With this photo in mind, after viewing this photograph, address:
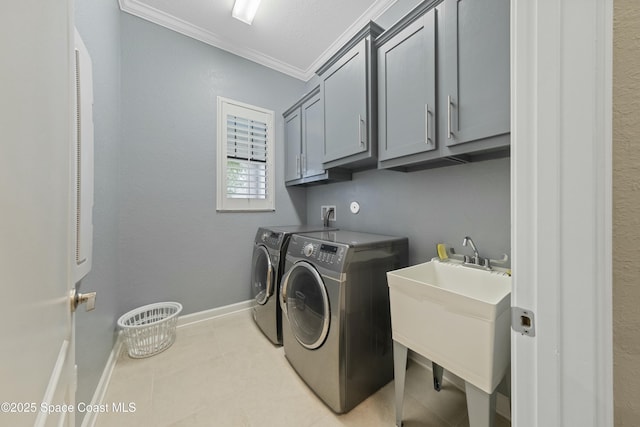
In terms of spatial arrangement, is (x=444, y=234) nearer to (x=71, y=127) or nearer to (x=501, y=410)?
(x=501, y=410)

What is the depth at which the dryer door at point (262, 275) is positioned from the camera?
74.6 inches

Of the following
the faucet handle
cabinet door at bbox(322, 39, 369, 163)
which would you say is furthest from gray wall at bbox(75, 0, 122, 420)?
the faucet handle

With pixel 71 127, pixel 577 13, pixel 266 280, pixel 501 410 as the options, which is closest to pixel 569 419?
pixel 577 13

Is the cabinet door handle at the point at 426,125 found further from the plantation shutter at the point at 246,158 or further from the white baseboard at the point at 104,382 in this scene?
the white baseboard at the point at 104,382

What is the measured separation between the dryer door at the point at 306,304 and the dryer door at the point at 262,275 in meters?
0.29

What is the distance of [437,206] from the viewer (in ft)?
5.09

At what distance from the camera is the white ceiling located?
1.94 m

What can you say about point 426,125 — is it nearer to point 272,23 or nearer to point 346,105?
point 346,105

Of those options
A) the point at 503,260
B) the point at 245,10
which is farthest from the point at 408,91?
the point at 245,10

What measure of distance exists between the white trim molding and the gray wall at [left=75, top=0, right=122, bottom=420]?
1.67m

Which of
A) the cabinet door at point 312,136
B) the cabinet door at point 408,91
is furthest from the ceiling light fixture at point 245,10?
the cabinet door at point 408,91

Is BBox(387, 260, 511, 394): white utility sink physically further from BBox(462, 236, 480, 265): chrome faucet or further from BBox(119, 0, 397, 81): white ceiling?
BBox(119, 0, 397, 81): white ceiling

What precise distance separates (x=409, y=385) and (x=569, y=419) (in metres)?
1.28

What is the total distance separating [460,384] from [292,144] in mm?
2525
